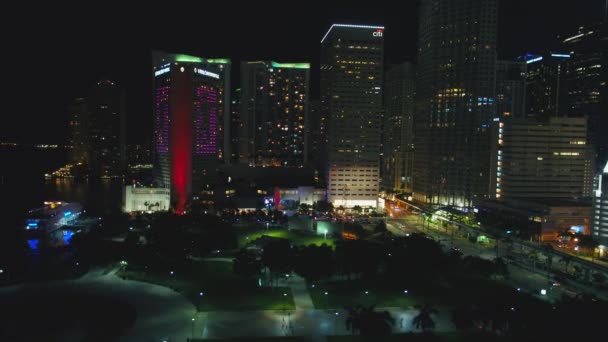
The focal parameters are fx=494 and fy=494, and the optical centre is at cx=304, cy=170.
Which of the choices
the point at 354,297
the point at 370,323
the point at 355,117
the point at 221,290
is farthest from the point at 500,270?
the point at 355,117

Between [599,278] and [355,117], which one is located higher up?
[355,117]

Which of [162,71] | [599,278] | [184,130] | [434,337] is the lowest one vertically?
[434,337]

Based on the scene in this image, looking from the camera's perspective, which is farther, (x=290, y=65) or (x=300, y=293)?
(x=290, y=65)

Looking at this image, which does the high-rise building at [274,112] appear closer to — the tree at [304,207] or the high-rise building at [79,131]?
the tree at [304,207]

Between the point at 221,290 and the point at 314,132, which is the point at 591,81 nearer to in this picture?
the point at 314,132

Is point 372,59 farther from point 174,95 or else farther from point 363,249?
point 363,249

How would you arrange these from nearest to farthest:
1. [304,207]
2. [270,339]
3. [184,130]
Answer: [270,339], [304,207], [184,130]

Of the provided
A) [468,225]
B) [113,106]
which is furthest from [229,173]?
[113,106]

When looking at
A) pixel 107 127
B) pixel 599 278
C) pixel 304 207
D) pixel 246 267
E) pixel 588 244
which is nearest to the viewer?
pixel 246 267

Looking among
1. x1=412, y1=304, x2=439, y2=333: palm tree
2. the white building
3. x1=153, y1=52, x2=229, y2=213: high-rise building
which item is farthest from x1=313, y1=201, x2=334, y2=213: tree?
x1=412, y1=304, x2=439, y2=333: palm tree
